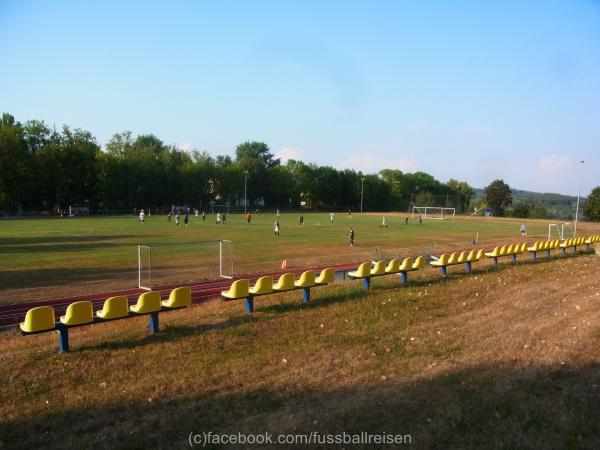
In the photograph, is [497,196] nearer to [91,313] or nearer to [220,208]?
[220,208]

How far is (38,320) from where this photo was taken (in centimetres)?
762

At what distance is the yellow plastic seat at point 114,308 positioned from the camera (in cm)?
847

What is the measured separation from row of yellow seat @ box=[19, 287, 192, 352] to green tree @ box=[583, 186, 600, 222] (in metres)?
98.9

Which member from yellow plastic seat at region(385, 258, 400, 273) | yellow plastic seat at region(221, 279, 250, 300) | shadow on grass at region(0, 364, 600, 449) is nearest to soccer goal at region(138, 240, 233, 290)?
yellow plastic seat at region(221, 279, 250, 300)

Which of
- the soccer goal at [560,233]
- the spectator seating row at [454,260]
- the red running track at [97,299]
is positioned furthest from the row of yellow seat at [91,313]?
the soccer goal at [560,233]

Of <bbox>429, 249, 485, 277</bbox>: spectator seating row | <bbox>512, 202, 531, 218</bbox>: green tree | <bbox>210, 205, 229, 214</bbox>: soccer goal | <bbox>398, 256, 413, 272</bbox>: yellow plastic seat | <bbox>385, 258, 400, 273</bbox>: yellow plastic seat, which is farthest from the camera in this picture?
<bbox>512, 202, 531, 218</bbox>: green tree

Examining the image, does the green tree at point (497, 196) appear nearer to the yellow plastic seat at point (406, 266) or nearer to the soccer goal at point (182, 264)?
the soccer goal at point (182, 264)

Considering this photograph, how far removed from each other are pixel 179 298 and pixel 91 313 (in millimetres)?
1761

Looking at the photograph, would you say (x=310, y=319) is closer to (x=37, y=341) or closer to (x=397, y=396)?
(x=397, y=396)

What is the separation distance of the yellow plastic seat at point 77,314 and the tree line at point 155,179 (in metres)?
78.2

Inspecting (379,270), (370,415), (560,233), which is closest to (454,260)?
(379,270)

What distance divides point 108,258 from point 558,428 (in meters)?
23.1

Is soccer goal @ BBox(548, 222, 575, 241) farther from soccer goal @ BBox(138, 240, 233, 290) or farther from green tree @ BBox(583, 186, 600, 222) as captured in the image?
green tree @ BBox(583, 186, 600, 222)

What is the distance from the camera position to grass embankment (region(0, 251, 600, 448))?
4754 millimetres
